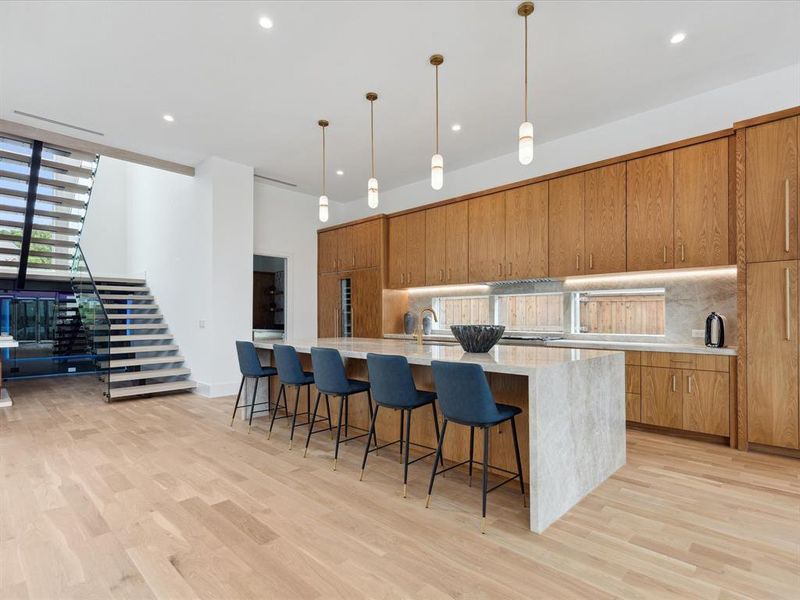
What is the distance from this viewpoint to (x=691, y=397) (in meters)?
3.80

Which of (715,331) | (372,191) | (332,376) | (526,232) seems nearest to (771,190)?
(715,331)

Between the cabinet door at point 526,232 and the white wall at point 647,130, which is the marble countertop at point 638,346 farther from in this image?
the white wall at point 647,130

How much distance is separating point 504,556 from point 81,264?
7831 mm

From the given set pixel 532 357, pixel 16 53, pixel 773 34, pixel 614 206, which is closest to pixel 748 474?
pixel 532 357

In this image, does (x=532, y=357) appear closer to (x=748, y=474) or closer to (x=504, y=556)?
(x=504, y=556)

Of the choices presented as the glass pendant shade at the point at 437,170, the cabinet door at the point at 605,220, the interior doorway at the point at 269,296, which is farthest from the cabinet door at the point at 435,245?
the interior doorway at the point at 269,296

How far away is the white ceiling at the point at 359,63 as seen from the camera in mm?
3012

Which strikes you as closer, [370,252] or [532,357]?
[532,357]

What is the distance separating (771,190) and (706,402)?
6.12 ft

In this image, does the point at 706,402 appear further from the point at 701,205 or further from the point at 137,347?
the point at 137,347

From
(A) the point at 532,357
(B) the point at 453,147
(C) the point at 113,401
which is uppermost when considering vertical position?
(B) the point at 453,147

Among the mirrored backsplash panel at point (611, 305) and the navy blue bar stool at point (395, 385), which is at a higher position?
the mirrored backsplash panel at point (611, 305)

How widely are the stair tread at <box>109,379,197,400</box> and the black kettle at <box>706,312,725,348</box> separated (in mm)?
Result: 6414

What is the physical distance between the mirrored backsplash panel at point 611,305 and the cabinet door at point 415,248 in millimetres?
466
